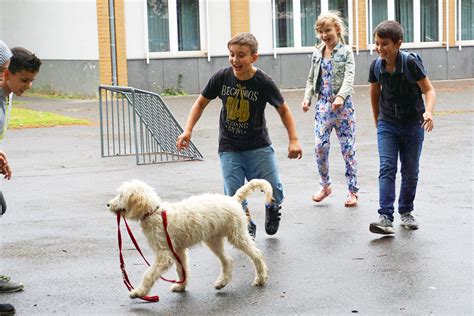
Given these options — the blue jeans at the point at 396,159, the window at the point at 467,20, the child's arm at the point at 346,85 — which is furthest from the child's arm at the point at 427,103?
the window at the point at 467,20

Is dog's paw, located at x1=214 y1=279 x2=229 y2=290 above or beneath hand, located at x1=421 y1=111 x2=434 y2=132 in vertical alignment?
beneath

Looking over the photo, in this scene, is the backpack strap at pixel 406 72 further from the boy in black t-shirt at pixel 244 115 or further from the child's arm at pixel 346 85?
the child's arm at pixel 346 85

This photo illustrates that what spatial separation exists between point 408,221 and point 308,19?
72.9 ft

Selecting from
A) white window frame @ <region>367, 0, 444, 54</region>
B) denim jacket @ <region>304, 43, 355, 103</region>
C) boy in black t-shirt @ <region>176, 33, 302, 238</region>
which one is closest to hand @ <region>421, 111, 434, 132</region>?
boy in black t-shirt @ <region>176, 33, 302, 238</region>

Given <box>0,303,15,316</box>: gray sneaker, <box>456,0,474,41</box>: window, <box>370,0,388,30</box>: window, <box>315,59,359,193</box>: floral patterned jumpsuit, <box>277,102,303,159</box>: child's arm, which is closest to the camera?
<box>0,303,15,316</box>: gray sneaker

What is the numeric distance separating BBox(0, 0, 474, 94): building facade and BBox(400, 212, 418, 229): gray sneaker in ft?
59.3

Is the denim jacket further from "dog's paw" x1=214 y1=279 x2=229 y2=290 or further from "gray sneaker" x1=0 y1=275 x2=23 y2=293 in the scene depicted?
"gray sneaker" x1=0 y1=275 x2=23 y2=293

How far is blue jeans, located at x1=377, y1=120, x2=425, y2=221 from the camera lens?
8.59m

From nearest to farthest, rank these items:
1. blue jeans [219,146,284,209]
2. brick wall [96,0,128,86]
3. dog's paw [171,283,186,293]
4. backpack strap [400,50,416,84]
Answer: dog's paw [171,283,186,293], blue jeans [219,146,284,209], backpack strap [400,50,416,84], brick wall [96,0,128,86]

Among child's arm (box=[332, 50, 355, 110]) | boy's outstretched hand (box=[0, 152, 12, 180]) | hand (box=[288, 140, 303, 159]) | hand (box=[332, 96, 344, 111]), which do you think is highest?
child's arm (box=[332, 50, 355, 110])

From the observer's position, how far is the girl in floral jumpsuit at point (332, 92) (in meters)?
9.99

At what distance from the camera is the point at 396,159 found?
28.5 feet

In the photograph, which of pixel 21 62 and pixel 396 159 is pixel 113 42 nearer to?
pixel 396 159

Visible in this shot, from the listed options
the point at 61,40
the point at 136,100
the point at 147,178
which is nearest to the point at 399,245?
the point at 147,178
